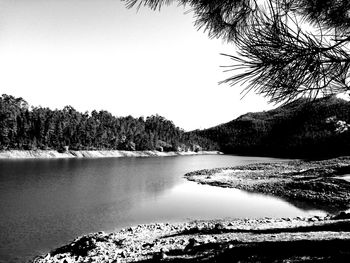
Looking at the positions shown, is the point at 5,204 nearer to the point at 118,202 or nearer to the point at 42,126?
the point at 118,202

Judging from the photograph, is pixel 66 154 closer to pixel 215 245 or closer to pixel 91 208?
pixel 91 208

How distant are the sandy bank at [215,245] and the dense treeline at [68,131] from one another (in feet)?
301

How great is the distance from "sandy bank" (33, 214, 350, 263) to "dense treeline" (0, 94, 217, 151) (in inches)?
3617

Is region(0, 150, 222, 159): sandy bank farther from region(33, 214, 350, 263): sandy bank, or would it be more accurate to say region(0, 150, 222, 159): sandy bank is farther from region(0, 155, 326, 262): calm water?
region(33, 214, 350, 263): sandy bank

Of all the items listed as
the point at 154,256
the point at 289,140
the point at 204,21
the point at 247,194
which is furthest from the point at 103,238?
the point at 289,140

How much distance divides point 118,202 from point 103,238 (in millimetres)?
13387

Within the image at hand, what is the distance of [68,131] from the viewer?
115 meters

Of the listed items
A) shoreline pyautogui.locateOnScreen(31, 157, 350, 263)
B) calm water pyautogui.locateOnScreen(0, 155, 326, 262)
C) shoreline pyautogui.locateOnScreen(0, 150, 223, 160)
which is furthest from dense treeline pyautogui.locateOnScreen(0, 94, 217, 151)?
shoreline pyautogui.locateOnScreen(31, 157, 350, 263)

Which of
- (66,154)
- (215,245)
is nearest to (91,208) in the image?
(215,245)

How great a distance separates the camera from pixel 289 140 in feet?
615

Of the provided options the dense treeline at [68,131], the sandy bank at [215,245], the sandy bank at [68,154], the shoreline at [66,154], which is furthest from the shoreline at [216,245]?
the dense treeline at [68,131]

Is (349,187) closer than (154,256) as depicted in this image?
No

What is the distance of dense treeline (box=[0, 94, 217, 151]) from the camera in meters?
98.4

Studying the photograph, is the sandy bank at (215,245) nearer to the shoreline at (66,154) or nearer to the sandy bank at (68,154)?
the shoreline at (66,154)
